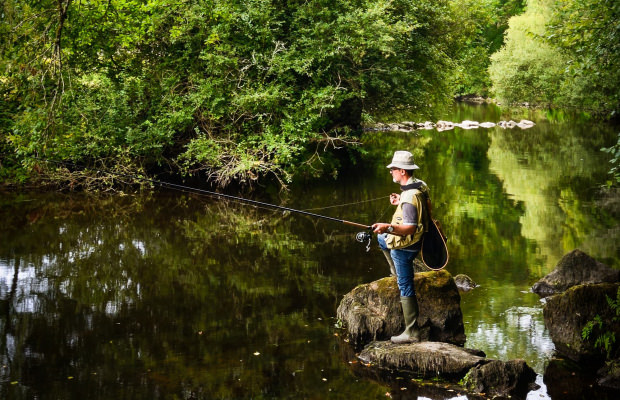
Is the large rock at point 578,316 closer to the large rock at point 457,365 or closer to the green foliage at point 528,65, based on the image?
the large rock at point 457,365

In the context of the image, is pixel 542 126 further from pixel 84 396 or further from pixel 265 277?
pixel 84 396

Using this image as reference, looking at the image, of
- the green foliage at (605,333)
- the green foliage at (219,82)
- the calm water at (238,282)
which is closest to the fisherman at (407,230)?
the calm water at (238,282)

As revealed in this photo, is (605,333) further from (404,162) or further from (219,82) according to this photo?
(219,82)

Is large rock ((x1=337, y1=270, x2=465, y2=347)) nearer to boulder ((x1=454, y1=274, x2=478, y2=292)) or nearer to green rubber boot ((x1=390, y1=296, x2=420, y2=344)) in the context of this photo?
green rubber boot ((x1=390, y1=296, x2=420, y2=344))

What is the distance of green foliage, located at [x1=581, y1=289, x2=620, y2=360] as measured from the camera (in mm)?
6969

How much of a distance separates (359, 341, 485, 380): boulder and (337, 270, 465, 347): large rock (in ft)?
1.30

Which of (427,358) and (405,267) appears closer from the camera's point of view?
(427,358)

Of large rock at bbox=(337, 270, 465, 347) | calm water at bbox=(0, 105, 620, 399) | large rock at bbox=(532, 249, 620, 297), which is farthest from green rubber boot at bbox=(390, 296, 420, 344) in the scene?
large rock at bbox=(532, 249, 620, 297)

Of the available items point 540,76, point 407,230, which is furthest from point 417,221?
point 540,76

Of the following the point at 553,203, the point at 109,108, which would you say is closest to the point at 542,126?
the point at 553,203

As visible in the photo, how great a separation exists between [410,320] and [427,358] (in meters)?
0.64

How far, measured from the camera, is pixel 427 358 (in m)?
6.76

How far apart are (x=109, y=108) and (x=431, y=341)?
45.8 feet

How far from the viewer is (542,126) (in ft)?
134
